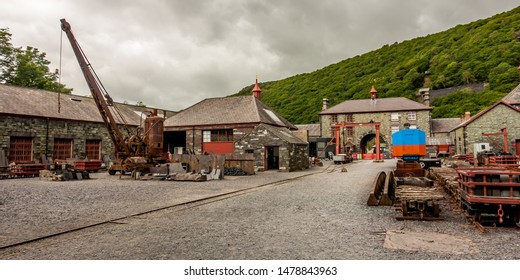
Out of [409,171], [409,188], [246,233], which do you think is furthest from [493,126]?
[246,233]

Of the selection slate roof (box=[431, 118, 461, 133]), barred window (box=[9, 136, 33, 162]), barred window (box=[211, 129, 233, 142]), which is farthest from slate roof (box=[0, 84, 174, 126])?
slate roof (box=[431, 118, 461, 133])

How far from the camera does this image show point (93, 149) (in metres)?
26.9

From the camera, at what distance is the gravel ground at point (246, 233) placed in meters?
4.60

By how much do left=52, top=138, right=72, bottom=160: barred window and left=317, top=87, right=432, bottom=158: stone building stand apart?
117 ft

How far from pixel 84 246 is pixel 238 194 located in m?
6.56

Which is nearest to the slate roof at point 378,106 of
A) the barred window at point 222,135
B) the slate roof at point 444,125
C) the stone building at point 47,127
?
the slate roof at point 444,125

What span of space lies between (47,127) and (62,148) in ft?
6.54

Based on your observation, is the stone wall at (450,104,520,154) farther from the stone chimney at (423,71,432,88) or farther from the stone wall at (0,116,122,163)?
the stone chimney at (423,71,432,88)

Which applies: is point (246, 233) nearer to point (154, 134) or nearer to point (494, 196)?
point (494, 196)

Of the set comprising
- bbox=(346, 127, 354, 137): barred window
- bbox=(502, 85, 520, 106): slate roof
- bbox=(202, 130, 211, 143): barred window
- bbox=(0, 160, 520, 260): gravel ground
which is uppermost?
bbox=(502, 85, 520, 106): slate roof

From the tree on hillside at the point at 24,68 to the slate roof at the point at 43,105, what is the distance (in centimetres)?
1155

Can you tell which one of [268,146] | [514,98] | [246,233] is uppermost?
[514,98]

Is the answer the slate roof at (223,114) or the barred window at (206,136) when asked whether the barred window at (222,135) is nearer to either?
the barred window at (206,136)

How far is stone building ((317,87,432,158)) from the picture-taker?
5028 centimetres
